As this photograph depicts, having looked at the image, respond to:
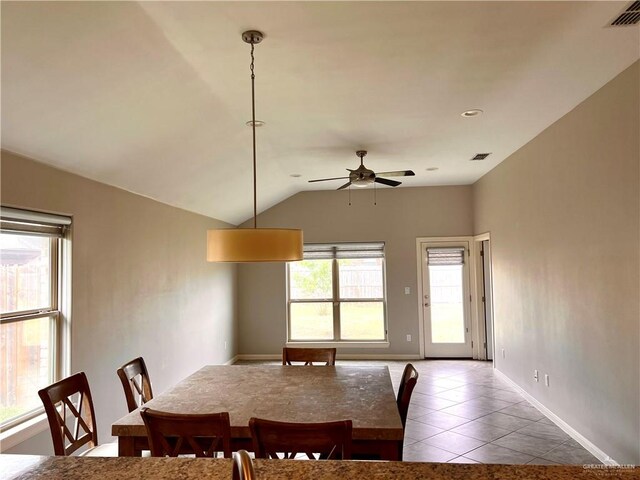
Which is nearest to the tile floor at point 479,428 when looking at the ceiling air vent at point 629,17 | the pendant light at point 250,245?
the pendant light at point 250,245

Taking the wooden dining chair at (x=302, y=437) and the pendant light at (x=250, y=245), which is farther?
the pendant light at (x=250, y=245)

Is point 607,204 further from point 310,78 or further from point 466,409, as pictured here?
point 466,409

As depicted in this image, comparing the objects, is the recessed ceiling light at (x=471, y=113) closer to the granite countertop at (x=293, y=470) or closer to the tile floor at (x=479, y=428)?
the tile floor at (x=479, y=428)

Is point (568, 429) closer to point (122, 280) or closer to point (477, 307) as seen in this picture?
point (477, 307)

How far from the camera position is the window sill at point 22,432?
258 centimetres

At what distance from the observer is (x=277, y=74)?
2906 mm

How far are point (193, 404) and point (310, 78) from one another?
2.17 meters

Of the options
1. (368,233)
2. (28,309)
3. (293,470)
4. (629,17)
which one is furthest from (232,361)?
(629,17)

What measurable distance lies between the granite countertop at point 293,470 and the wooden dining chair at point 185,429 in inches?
20.8

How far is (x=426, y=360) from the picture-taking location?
7035 mm

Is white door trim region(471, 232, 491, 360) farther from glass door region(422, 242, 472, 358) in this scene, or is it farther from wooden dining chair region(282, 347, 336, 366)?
wooden dining chair region(282, 347, 336, 366)

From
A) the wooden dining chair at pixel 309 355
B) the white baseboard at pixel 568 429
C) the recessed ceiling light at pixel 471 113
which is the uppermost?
the recessed ceiling light at pixel 471 113

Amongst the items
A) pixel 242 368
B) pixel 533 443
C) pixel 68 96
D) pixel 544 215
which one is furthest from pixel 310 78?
pixel 533 443

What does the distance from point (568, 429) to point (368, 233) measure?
4072mm
